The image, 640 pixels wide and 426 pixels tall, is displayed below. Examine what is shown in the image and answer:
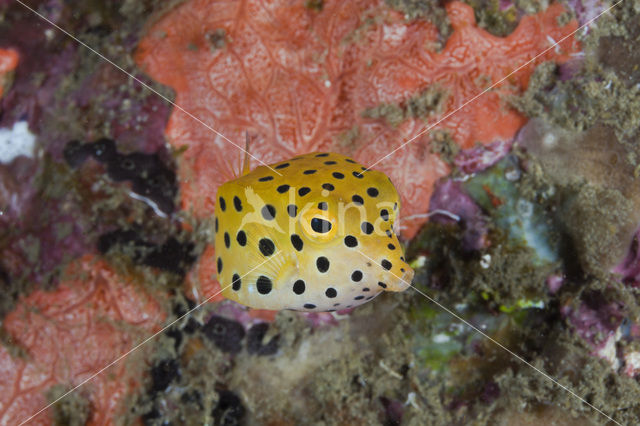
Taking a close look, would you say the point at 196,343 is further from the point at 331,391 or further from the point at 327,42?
the point at 327,42

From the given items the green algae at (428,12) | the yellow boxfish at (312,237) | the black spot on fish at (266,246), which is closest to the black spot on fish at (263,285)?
the yellow boxfish at (312,237)

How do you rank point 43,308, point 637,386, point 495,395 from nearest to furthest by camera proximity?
point 637,386 < point 495,395 < point 43,308

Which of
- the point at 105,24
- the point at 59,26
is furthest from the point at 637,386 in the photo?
the point at 59,26

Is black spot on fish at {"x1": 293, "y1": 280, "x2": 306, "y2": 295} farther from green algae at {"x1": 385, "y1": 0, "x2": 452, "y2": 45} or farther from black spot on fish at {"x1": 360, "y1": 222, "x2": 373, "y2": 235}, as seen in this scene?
green algae at {"x1": 385, "y1": 0, "x2": 452, "y2": 45}

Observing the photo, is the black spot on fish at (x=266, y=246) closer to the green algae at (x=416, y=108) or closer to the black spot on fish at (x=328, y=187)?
the black spot on fish at (x=328, y=187)

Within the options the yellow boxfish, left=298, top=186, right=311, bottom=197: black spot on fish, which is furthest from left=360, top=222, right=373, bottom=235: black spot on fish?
left=298, top=186, right=311, bottom=197: black spot on fish

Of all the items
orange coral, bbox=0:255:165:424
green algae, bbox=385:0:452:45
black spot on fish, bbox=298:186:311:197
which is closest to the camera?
black spot on fish, bbox=298:186:311:197
